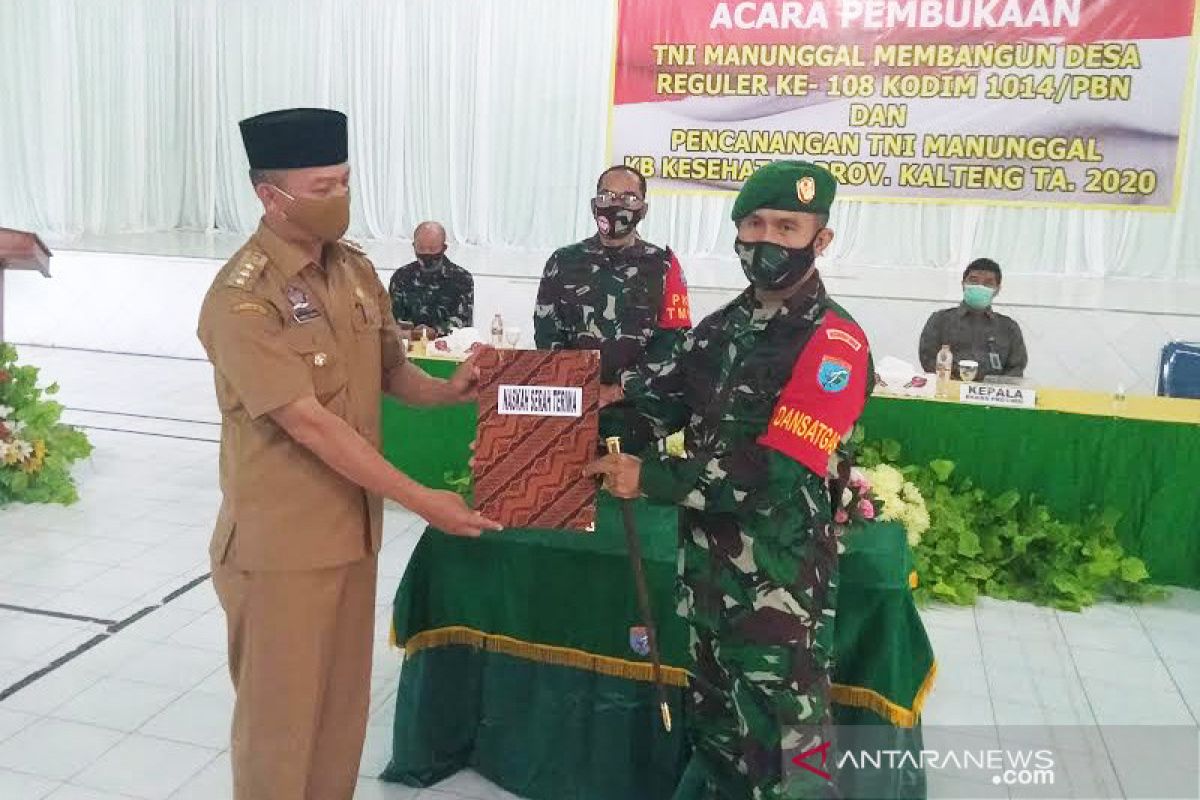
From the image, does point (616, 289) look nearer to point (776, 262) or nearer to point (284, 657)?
point (776, 262)

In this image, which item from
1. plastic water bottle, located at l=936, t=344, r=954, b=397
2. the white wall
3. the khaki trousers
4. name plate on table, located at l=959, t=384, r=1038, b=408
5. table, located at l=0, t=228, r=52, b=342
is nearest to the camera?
the khaki trousers

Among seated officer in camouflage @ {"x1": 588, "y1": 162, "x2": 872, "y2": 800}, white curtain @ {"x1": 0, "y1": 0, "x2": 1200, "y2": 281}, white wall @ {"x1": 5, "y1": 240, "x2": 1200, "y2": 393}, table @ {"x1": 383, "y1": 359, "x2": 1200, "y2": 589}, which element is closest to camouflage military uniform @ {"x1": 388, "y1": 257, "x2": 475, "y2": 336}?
white wall @ {"x1": 5, "y1": 240, "x2": 1200, "y2": 393}

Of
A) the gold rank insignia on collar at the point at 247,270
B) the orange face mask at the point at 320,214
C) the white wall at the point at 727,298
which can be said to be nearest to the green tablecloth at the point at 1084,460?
the orange face mask at the point at 320,214

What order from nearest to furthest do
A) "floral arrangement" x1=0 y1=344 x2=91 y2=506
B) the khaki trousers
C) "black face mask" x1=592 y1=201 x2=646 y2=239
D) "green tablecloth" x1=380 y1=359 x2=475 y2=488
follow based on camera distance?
1. the khaki trousers
2. "black face mask" x1=592 y1=201 x2=646 y2=239
3. "green tablecloth" x1=380 y1=359 x2=475 y2=488
4. "floral arrangement" x1=0 y1=344 x2=91 y2=506

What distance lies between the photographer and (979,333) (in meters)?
5.27

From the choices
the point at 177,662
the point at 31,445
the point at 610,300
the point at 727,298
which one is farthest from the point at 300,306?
the point at 727,298

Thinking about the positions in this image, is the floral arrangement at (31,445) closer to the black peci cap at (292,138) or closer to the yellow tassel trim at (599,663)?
the yellow tassel trim at (599,663)

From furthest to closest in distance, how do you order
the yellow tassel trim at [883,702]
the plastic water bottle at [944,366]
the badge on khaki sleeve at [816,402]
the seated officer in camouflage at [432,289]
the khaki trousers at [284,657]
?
the seated officer in camouflage at [432,289] → the plastic water bottle at [944,366] → the yellow tassel trim at [883,702] → the khaki trousers at [284,657] → the badge on khaki sleeve at [816,402]

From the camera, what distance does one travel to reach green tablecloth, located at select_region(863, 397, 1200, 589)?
171 inches

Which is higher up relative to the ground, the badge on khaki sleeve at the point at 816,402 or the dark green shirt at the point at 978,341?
the badge on khaki sleeve at the point at 816,402

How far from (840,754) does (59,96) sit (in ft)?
42.8

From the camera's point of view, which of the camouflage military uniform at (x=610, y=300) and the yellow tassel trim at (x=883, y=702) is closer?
the yellow tassel trim at (x=883, y=702)

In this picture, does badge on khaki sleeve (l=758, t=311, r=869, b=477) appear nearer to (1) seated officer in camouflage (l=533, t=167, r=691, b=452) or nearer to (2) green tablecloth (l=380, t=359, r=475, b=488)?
(1) seated officer in camouflage (l=533, t=167, r=691, b=452)

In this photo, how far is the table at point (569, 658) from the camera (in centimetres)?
255
